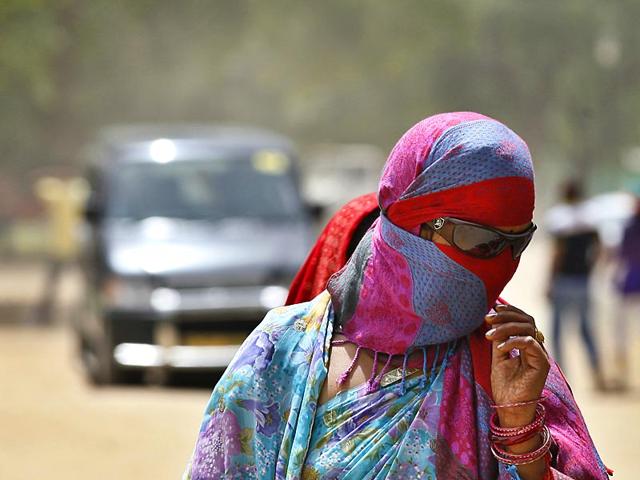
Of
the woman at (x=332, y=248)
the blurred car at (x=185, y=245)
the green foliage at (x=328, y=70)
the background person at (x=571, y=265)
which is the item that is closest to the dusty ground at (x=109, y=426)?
the blurred car at (x=185, y=245)

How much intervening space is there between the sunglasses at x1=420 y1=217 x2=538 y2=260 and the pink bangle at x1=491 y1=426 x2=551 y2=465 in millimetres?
321

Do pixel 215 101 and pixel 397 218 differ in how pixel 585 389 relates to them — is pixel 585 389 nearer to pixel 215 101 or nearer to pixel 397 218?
pixel 397 218

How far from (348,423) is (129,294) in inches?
A: 319

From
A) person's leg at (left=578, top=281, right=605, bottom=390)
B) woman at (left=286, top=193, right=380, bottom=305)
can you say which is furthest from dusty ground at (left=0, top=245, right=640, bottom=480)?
woman at (left=286, top=193, right=380, bottom=305)

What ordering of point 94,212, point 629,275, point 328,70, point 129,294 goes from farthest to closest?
point 328,70 → point 629,275 → point 94,212 → point 129,294

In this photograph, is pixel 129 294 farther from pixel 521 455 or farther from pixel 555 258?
pixel 521 455

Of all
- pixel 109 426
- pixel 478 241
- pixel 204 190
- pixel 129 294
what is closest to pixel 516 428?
pixel 478 241

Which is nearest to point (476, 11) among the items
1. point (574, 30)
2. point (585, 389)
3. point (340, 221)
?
point (574, 30)

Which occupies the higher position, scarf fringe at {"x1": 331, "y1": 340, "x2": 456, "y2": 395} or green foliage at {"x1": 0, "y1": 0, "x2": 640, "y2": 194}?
scarf fringe at {"x1": 331, "y1": 340, "x2": 456, "y2": 395}

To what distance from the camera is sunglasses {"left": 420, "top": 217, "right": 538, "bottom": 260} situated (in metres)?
2.21

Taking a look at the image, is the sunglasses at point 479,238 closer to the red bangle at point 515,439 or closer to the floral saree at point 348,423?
the floral saree at point 348,423

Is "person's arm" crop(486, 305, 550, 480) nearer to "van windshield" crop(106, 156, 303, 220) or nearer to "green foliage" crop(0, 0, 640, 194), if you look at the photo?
"van windshield" crop(106, 156, 303, 220)

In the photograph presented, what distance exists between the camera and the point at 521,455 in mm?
2135

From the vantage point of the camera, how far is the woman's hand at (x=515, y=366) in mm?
2154
